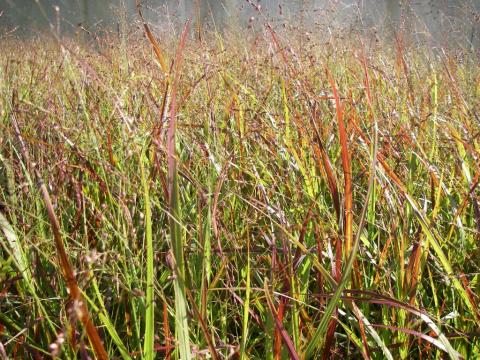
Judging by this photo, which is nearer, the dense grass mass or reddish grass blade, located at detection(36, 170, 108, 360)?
reddish grass blade, located at detection(36, 170, 108, 360)

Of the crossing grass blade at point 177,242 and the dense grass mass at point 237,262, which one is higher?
the crossing grass blade at point 177,242

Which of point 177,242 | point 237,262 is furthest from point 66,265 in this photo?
point 237,262

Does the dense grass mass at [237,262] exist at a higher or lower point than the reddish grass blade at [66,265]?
lower

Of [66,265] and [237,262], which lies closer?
[66,265]

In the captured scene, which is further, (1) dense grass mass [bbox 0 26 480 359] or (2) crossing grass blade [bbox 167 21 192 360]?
(1) dense grass mass [bbox 0 26 480 359]

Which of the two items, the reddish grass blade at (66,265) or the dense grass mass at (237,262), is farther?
the dense grass mass at (237,262)

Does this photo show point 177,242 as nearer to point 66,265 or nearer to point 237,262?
point 66,265

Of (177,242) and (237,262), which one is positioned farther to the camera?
(237,262)

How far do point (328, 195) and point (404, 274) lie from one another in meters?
0.39

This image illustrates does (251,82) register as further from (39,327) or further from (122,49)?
(39,327)

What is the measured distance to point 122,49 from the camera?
5.41 ft

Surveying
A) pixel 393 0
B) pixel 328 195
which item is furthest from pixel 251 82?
pixel 393 0

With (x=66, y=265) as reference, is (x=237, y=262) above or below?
below

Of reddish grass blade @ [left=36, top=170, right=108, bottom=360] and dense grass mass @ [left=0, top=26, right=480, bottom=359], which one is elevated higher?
reddish grass blade @ [left=36, top=170, right=108, bottom=360]
